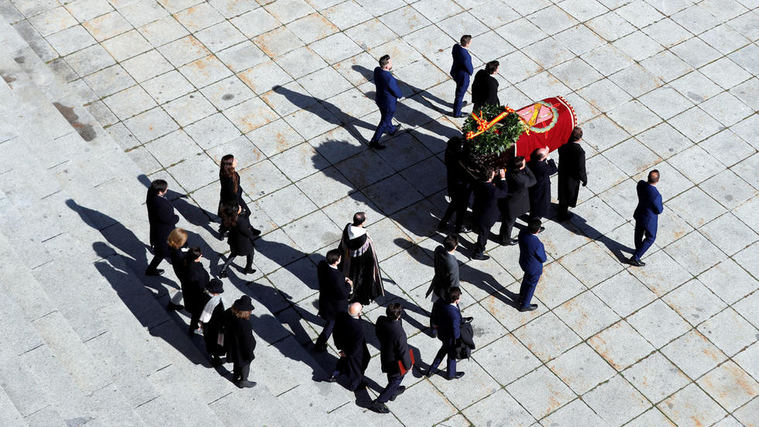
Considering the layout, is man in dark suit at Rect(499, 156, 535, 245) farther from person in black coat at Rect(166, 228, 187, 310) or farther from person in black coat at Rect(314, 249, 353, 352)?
person in black coat at Rect(166, 228, 187, 310)

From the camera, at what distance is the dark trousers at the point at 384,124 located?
15.3m

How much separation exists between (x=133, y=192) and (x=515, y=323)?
6.25 metres

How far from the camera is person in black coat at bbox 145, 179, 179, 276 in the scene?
12.9 meters

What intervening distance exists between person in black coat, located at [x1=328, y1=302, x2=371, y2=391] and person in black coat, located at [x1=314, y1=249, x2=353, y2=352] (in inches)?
8.4

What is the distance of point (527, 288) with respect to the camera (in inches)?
516

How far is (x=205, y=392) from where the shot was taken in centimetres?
1196

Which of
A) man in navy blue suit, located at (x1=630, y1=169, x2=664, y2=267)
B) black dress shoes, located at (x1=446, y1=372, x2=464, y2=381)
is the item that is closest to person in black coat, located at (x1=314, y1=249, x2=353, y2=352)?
black dress shoes, located at (x1=446, y1=372, x2=464, y2=381)

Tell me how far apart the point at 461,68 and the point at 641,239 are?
4.29m

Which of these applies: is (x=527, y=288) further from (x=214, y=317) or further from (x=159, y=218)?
(x=159, y=218)

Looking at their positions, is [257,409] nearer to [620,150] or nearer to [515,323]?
[515,323]

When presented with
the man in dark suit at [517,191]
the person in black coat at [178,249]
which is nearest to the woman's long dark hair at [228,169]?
the person in black coat at [178,249]

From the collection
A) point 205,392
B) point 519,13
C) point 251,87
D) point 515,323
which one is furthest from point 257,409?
point 519,13

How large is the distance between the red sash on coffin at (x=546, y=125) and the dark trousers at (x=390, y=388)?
4.42 m

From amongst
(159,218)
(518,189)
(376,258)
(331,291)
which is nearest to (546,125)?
(518,189)
